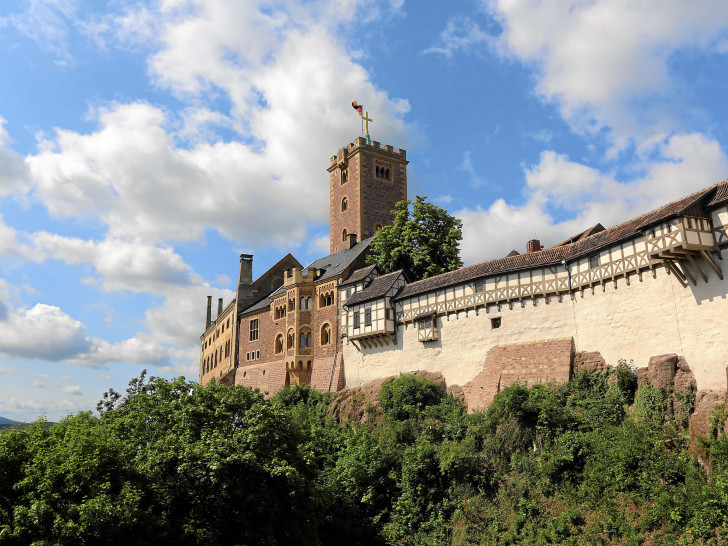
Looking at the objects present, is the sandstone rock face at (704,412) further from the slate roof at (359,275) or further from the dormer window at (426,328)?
the slate roof at (359,275)

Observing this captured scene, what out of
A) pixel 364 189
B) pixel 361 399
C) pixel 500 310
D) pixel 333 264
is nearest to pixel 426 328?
pixel 500 310

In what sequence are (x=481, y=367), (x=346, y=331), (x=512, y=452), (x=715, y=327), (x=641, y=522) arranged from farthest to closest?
(x=346, y=331)
(x=481, y=367)
(x=512, y=452)
(x=715, y=327)
(x=641, y=522)

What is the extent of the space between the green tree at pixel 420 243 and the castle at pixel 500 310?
1.81m

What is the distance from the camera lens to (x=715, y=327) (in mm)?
23328

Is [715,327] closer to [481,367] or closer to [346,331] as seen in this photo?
[481,367]

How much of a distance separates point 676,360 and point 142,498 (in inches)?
782

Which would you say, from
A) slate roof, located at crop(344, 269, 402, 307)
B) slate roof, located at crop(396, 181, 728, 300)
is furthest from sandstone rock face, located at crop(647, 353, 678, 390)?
slate roof, located at crop(344, 269, 402, 307)

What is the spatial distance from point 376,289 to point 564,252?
13898 millimetres

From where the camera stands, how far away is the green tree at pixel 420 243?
1731 inches

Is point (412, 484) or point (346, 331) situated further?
point (346, 331)

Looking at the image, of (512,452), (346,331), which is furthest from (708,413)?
(346,331)

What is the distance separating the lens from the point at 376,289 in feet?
135

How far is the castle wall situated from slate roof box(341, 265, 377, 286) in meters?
6.14

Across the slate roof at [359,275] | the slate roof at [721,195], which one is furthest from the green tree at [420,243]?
the slate roof at [721,195]
